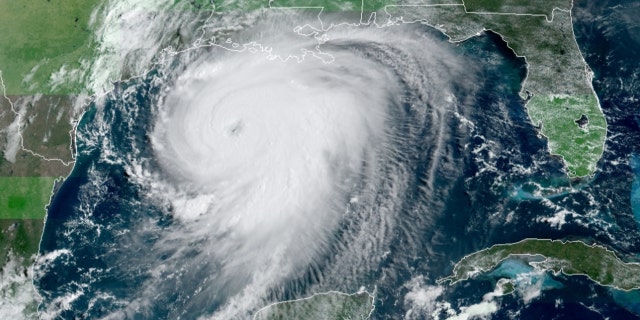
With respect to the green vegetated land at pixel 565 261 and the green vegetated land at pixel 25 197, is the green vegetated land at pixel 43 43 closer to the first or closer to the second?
the green vegetated land at pixel 25 197

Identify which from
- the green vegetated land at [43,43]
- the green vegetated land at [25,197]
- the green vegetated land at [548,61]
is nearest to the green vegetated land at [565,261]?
the green vegetated land at [548,61]

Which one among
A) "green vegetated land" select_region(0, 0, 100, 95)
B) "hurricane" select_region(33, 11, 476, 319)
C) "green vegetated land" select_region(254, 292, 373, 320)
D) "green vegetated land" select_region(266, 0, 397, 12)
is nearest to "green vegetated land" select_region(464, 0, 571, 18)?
"hurricane" select_region(33, 11, 476, 319)

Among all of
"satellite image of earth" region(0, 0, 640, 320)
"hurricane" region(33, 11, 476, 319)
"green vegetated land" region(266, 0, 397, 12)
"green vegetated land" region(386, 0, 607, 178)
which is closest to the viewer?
"satellite image of earth" region(0, 0, 640, 320)

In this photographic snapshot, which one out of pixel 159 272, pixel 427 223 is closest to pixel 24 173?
pixel 159 272

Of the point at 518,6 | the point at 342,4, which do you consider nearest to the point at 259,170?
the point at 342,4

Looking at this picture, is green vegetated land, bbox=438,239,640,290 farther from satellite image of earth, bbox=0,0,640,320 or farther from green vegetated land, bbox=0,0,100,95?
green vegetated land, bbox=0,0,100,95
